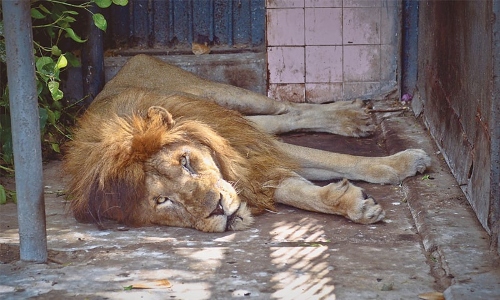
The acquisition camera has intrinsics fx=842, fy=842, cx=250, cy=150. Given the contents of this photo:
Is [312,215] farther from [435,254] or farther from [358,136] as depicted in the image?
[358,136]

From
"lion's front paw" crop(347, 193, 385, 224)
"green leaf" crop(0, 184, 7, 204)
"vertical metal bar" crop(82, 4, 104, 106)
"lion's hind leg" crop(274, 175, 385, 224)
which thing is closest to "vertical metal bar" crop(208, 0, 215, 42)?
"vertical metal bar" crop(82, 4, 104, 106)

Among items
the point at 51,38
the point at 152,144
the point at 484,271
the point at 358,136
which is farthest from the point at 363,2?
the point at 484,271

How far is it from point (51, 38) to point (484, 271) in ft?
11.3

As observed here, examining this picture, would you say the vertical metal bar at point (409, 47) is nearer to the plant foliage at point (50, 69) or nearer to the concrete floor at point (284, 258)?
the concrete floor at point (284, 258)

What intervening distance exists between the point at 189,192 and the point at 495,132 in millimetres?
1360

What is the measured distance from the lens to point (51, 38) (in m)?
5.59

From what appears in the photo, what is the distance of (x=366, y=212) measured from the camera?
3977 mm

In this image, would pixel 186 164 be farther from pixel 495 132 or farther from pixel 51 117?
pixel 51 117

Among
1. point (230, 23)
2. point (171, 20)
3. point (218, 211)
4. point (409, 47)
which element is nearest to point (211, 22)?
point (230, 23)

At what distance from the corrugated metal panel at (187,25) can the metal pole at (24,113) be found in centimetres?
306

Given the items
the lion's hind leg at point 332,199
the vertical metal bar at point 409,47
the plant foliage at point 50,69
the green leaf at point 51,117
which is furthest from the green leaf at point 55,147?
the vertical metal bar at point 409,47

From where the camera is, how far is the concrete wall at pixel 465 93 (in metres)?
3.52

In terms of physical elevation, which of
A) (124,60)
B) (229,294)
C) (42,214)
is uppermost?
(124,60)

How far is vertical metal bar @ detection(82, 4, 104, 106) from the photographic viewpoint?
5.98 m
